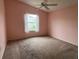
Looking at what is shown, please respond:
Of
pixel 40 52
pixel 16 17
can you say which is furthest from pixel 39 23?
pixel 40 52

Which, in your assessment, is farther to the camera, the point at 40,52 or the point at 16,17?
the point at 16,17

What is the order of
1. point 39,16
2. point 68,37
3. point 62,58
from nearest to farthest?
point 62,58 < point 68,37 < point 39,16

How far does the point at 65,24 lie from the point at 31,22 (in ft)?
9.35

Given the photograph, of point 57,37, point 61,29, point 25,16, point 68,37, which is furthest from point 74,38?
point 25,16

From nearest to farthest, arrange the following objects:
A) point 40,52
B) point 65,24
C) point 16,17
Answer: point 40,52 → point 65,24 → point 16,17

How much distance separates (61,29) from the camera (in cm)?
595

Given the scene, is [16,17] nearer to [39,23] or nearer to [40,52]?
[39,23]

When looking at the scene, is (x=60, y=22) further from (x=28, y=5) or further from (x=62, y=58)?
(x=62, y=58)

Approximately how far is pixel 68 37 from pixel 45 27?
112 inches

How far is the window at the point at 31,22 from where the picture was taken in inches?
270

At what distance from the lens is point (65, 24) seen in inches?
217

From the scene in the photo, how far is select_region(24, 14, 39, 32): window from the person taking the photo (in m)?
6.86

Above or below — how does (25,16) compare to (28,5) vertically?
below

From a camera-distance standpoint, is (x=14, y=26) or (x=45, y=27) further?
(x=45, y=27)
